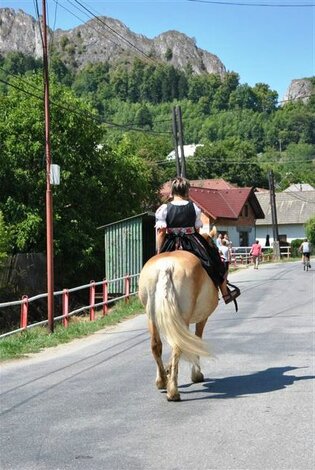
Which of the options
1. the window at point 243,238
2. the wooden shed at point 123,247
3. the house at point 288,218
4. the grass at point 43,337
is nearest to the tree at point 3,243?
the wooden shed at point 123,247

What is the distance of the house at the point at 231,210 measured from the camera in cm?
5991

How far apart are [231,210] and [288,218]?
21.7m

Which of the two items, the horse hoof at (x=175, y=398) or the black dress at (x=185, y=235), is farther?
the black dress at (x=185, y=235)

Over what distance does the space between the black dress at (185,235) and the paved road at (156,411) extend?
59.0 inches

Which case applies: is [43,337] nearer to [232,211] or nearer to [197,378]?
[197,378]

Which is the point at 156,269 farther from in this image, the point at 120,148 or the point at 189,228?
the point at 120,148

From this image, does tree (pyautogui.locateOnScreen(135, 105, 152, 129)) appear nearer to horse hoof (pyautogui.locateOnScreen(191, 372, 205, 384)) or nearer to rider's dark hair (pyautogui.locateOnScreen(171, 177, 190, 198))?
rider's dark hair (pyautogui.locateOnScreen(171, 177, 190, 198))

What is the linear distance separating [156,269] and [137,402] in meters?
1.38

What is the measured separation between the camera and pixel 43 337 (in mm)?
14234

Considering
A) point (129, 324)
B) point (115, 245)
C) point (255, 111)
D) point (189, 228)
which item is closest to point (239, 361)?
point (189, 228)

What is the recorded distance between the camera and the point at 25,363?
35.9 feet

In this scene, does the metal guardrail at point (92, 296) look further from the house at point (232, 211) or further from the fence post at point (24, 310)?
the house at point (232, 211)

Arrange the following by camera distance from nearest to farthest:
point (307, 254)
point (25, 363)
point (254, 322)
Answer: point (25, 363) → point (254, 322) → point (307, 254)

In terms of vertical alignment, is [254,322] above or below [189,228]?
below
